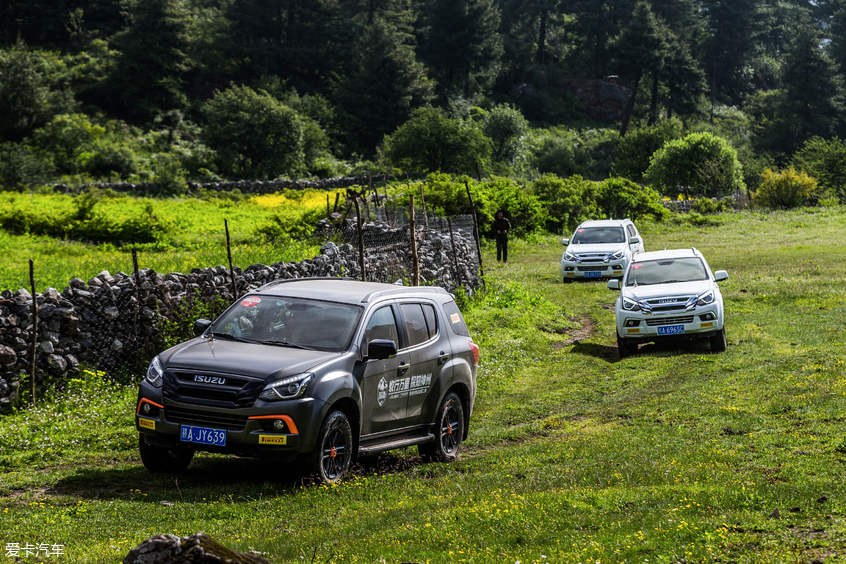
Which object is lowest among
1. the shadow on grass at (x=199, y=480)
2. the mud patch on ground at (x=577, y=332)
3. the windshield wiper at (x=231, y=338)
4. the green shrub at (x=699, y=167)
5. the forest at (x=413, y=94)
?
the mud patch on ground at (x=577, y=332)

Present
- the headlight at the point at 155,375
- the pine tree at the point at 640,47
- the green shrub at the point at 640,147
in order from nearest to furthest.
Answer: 1. the headlight at the point at 155,375
2. the green shrub at the point at 640,147
3. the pine tree at the point at 640,47

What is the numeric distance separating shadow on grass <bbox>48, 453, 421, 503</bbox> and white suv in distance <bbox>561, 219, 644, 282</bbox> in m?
17.4

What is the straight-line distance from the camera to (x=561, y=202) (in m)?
41.6

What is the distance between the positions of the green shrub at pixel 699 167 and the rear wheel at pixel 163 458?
54915 millimetres

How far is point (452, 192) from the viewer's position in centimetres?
3450

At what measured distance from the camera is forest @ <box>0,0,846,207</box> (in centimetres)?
5534

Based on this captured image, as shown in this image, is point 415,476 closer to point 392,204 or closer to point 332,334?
point 332,334

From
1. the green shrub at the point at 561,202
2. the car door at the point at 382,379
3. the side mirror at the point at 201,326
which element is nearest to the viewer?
the car door at the point at 382,379

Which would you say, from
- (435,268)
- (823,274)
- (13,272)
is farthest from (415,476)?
(823,274)

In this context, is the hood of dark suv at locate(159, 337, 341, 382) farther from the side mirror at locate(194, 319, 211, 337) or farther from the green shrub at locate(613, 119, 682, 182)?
the green shrub at locate(613, 119, 682, 182)

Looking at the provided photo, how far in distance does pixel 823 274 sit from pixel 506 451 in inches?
746

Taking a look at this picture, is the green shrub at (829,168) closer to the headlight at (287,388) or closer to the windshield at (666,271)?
the windshield at (666,271)

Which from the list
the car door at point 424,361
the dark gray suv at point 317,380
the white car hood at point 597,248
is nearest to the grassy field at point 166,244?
the dark gray suv at point 317,380

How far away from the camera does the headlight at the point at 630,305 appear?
50.7 ft
